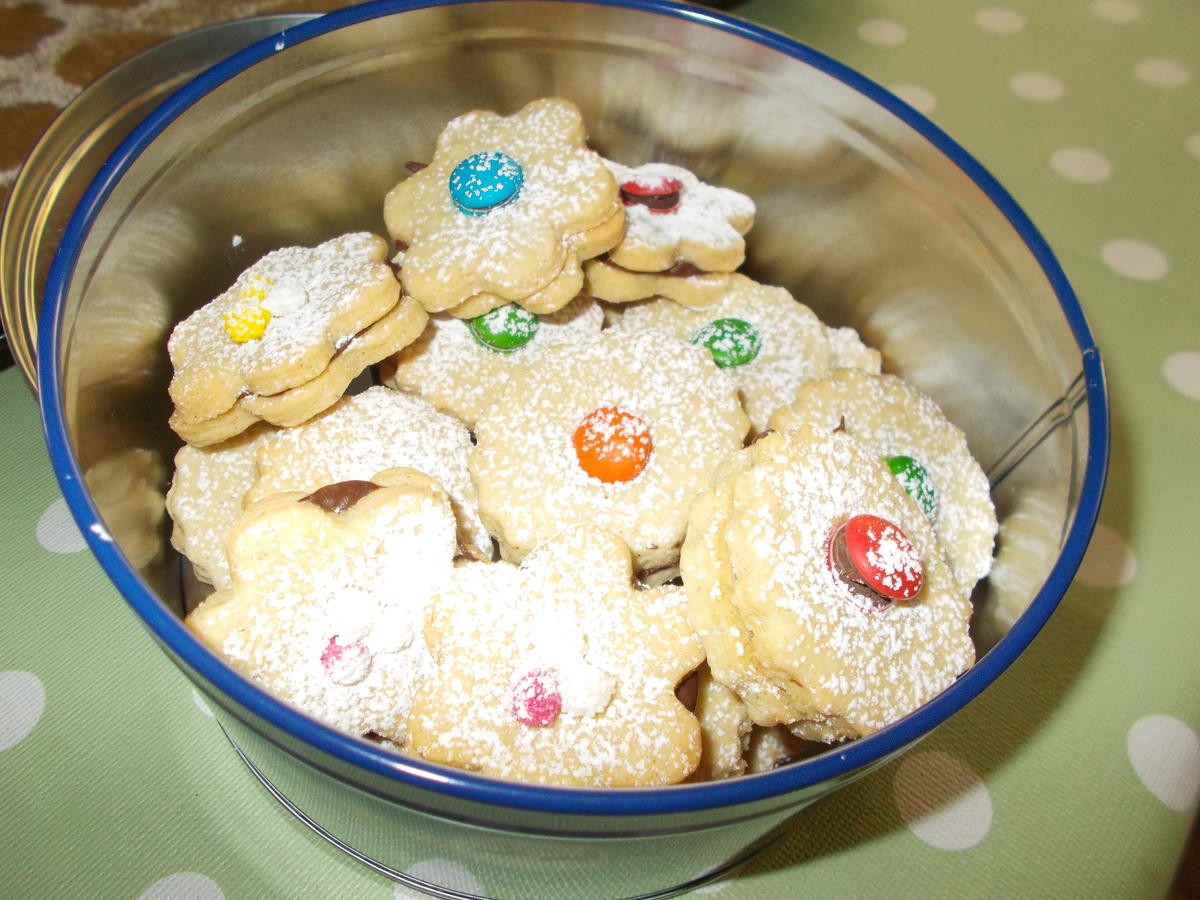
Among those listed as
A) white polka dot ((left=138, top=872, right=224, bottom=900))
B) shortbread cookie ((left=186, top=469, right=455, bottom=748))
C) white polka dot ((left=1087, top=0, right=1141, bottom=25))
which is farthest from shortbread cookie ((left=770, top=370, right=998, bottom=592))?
white polka dot ((left=1087, top=0, right=1141, bottom=25))

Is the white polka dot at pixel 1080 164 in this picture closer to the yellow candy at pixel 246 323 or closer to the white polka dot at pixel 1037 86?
the white polka dot at pixel 1037 86

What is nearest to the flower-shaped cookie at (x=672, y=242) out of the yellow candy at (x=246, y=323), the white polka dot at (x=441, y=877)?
the yellow candy at (x=246, y=323)

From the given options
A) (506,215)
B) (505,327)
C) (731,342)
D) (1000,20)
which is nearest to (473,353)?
(505,327)

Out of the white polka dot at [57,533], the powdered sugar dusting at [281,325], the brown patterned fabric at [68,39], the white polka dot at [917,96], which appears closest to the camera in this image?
the powdered sugar dusting at [281,325]

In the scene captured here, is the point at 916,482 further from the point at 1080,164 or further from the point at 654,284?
the point at 1080,164

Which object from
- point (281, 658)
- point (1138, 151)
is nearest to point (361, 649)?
point (281, 658)

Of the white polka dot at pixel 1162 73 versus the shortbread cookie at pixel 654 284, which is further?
the white polka dot at pixel 1162 73

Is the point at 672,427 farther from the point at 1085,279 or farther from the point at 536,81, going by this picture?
the point at 1085,279
